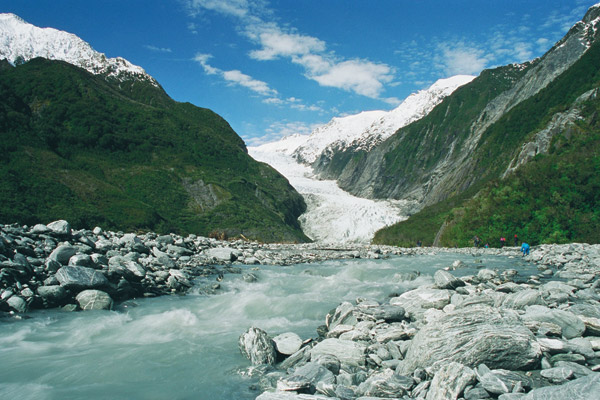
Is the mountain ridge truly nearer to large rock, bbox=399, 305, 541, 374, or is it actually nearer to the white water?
the white water

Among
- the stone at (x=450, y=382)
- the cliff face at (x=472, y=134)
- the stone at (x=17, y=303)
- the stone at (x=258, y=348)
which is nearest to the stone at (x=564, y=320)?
the stone at (x=450, y=382)

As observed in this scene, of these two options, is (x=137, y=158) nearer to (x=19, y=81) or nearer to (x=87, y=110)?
(x=87, y=110)

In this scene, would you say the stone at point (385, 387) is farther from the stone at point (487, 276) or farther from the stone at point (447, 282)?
the stone at point (487, 276)

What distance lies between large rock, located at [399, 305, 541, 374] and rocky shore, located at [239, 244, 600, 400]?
1cm

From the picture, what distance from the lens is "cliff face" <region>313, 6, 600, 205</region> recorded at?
46.5m

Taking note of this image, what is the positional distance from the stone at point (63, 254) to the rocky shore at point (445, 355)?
6.87 meters

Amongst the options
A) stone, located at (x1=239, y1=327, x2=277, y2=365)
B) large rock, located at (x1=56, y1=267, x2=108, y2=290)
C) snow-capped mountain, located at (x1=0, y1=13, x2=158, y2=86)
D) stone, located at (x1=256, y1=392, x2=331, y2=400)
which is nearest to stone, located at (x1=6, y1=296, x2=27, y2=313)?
large rock, located at (x1=56, y1=267, x2=108, y2=290)

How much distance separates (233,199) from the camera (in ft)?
144

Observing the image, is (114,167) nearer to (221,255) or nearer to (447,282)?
(221,255)

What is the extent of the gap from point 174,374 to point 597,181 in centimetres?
2543

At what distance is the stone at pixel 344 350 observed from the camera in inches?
200

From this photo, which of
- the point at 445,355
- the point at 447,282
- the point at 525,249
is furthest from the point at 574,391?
the point at 525,249

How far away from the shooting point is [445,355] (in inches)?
168

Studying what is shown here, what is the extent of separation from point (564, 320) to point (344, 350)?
3.15m
